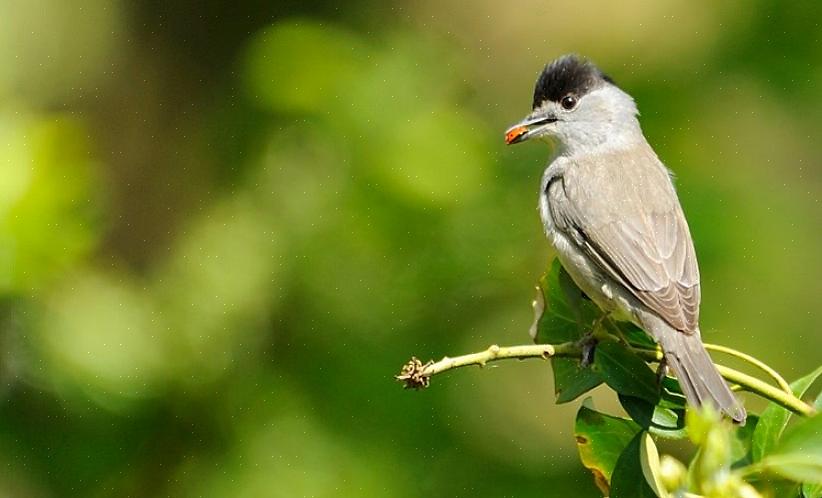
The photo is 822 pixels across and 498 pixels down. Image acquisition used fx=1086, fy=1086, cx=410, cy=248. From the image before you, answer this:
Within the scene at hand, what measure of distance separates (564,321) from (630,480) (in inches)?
18.7

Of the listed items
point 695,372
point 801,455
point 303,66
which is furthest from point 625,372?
point 303,66

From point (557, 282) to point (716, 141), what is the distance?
7.71ft

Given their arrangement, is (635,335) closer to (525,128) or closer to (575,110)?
(525,128)

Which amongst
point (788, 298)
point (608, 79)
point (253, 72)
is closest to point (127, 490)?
point (253, 72)

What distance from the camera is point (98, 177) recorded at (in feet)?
12.7

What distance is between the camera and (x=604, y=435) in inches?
77.3

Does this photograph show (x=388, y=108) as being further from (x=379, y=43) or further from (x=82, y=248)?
(x=82, y=248)

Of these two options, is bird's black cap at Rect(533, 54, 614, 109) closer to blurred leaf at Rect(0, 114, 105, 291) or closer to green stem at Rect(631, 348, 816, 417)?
blurred leaf at Rect(0, 114, 105, 291)

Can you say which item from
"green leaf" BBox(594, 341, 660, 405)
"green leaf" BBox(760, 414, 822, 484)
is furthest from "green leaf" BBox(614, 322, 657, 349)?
"green leaf" BBox(760, 414, 822, 484)

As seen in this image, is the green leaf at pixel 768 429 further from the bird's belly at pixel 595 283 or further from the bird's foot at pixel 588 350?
the bird's belly at pixel 595 283

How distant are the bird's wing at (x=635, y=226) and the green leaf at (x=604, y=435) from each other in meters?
0.92

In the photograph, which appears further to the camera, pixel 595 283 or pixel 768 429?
pixel 595 283

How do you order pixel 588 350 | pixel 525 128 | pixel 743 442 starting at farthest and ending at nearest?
1. pixel 525 128
2. pixel 588 350
3. pixel 743 442

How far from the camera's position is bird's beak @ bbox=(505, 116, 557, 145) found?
12.2 ft
